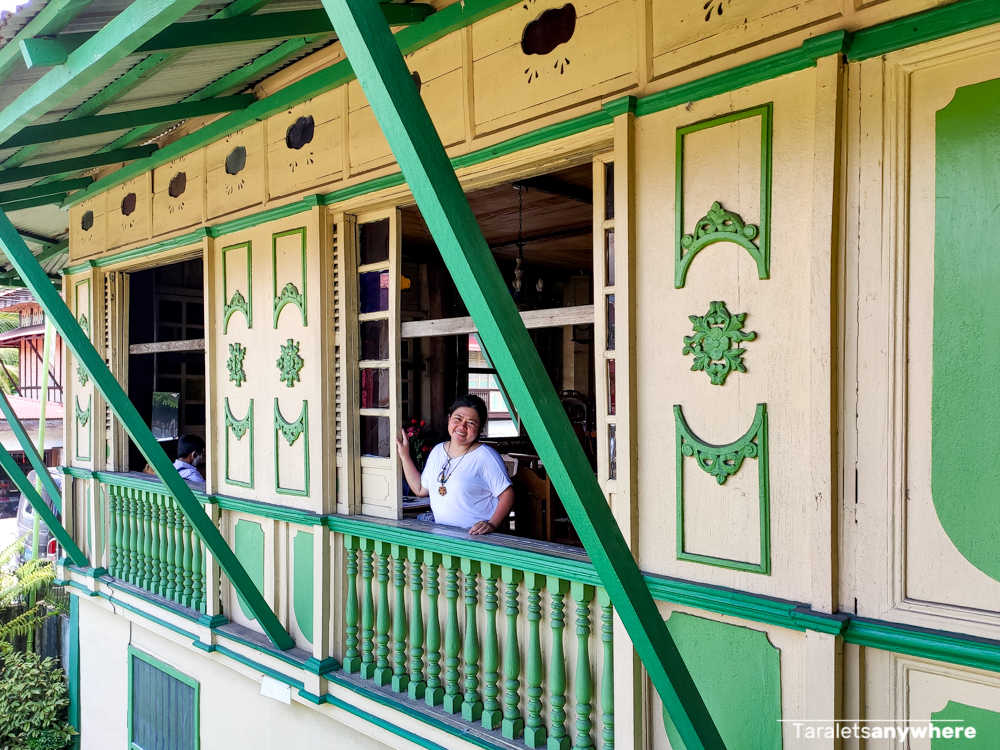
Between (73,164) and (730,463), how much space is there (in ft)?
13.8

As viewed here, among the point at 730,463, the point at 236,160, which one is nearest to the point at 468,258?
the point at 730,463

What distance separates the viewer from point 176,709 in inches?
183

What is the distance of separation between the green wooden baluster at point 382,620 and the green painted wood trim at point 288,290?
1.22 metres

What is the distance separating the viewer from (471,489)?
3.15 m

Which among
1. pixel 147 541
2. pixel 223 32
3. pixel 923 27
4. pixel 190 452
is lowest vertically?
pixel 147 541

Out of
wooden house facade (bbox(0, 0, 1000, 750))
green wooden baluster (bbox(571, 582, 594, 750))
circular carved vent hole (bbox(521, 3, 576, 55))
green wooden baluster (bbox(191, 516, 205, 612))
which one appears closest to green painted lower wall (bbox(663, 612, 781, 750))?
wooden house facade (bbox(0, 0, 1000, 750))

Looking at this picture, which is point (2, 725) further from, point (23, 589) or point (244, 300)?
point (244, 300)

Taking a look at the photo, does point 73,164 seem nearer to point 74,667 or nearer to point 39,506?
point 39,506

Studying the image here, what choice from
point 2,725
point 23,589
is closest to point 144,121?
point 2,725

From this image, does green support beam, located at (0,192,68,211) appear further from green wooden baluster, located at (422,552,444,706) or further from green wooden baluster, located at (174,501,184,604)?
green wooden baluster, located at (422,552,444,706)

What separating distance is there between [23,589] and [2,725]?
1.75 meters

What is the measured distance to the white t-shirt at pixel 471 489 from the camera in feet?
10.3

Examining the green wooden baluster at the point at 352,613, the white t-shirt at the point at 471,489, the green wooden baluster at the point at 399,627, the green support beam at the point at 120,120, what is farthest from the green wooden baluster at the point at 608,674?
the green support beam at the point at 120,120

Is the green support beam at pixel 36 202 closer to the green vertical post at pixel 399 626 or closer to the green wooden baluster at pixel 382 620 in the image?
the green wooden baluster at pixel 382 620
